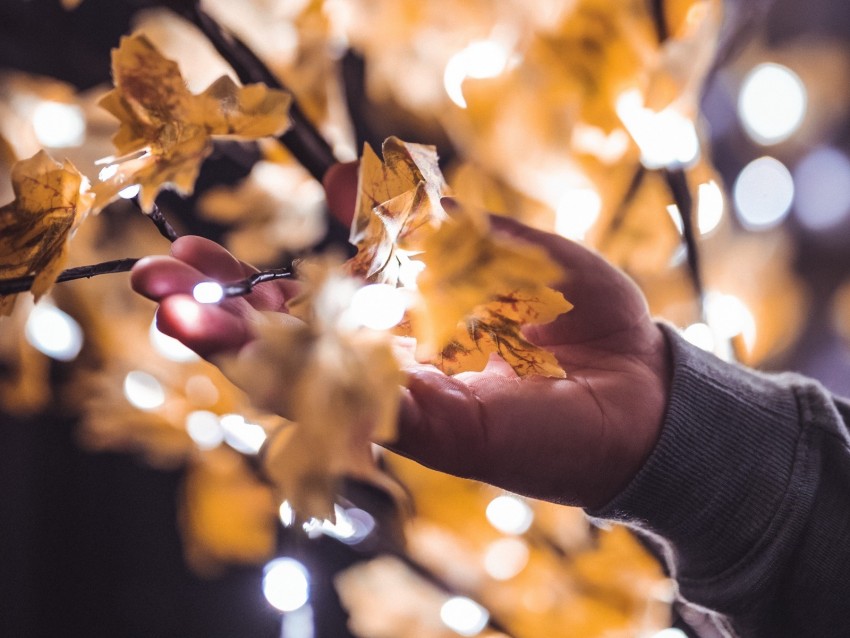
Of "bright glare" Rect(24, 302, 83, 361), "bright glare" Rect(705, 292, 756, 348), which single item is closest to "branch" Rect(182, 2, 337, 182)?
"bright glare" Rect(705, 292, 756, 348)

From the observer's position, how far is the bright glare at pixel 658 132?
0.57 m

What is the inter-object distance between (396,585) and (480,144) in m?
0.63

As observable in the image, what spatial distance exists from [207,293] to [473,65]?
0.51 meters

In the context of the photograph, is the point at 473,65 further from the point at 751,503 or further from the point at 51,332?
the point at 51,332

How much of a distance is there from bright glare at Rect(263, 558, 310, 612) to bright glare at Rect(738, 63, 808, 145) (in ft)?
2.99

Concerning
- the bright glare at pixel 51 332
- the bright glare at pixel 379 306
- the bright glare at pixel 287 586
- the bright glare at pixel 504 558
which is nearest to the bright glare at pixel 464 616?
the bright glare at pixel 504 558

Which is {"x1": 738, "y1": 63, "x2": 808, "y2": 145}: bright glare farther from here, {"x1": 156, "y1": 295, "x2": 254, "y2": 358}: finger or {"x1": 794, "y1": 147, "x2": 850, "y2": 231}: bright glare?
{"x1": 156, "y1": 295, "x2": 254, "y2": 358}: finger

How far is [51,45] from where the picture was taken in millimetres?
578

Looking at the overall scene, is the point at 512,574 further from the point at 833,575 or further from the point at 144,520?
the point at 144,520

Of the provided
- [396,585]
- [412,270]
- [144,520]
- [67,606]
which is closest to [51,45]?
[412,270]

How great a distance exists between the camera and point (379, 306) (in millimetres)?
317

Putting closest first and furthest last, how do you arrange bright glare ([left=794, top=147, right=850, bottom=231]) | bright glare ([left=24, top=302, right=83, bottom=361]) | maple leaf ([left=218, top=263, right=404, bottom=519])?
maple leaf ([left=218, top=263, right=404, bottom=519]) → bright glare ([left=24, top=302, right=83, bottom=361]) → bright glare ([left=794, top=147, right=850, bottom=231])

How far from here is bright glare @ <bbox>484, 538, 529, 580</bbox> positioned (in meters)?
0.80

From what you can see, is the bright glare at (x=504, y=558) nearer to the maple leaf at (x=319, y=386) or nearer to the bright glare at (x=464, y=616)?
the bright glare at (x=464, y=616)
